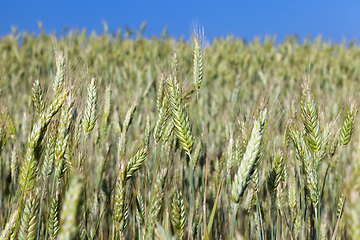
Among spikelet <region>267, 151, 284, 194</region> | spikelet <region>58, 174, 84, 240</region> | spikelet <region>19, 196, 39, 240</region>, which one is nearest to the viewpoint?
spikelet <region>58, 174, 84, 240</region>

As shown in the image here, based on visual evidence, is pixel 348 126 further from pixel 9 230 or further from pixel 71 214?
pixel 9 230

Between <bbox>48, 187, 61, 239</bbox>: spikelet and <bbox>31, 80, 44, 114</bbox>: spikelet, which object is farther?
<bbox>31, 80, 44, 114</bbox>: spikelet

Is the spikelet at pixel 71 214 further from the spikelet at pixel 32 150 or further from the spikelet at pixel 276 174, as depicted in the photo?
the spikelet at pixel 276 174

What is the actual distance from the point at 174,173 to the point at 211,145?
0.86 metres

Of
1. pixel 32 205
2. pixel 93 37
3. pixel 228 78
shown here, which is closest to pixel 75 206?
pixel 32 205

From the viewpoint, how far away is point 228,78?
5.38 metres

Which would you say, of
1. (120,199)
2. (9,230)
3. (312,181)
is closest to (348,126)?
(312,181)

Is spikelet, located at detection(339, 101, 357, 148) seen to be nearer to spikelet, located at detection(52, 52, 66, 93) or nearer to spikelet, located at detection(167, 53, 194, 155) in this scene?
spikelet, located at detection(167, 53, 194, 155)

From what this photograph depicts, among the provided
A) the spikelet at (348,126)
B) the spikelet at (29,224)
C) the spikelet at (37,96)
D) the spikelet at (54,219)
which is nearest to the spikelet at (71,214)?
the spikelet at (29,224)

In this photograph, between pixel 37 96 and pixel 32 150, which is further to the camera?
pixel 37 96

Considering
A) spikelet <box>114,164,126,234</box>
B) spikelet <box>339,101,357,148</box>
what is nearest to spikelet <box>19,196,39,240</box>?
spikelet <box>114,164,126,234</box>

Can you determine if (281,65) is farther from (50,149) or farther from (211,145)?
(50,149)

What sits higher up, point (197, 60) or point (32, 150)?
point (197, 60)

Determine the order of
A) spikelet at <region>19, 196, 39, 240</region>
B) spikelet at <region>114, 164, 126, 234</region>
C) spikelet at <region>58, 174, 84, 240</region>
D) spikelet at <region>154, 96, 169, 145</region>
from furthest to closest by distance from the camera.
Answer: spikelet at <region>154, 96, 169, 145</region>
spikelet at <region>114, 164, 126, 234</region>
spikelet at <region>19, 196, 39, 240</region>
spikelet at <region>58, 174, 84, 240</region>
